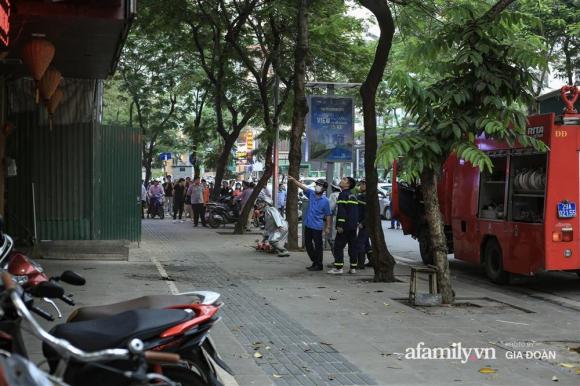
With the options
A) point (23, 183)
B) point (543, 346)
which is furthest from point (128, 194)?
Result: point (543, 346)

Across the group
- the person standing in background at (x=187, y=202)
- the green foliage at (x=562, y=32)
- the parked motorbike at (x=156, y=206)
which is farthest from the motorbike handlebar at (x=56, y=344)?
the parked motorbike at (x=156, y=206)

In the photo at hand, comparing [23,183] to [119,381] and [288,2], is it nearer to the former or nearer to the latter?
[288,2]

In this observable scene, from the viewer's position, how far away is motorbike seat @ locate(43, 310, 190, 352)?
3.37 meters

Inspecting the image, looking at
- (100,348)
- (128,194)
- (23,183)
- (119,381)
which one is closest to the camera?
(100,348)

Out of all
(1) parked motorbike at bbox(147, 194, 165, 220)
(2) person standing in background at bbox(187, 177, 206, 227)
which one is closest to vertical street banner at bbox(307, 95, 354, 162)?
(2) person standing in background at bbox(187, 177, 206, 227)

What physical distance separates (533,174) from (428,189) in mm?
2455

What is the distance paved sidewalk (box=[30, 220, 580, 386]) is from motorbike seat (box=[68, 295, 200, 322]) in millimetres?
1776

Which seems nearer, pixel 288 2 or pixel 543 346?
pixel 543 346

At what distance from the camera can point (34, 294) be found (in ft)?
11.3

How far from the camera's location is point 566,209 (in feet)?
33.2

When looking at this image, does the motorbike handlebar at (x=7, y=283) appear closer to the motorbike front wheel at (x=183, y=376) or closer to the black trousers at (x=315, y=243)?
the motorbike front wheel at (x=183, y=376)

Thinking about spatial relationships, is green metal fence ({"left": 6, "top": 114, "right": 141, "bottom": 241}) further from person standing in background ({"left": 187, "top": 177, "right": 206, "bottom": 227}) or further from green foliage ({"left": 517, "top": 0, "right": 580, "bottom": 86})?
green foliage ({"left": 517, "top": 0, "right": 580, "bottom": 86})

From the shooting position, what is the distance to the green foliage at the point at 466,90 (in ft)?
28.3

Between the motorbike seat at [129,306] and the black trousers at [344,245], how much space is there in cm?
817
